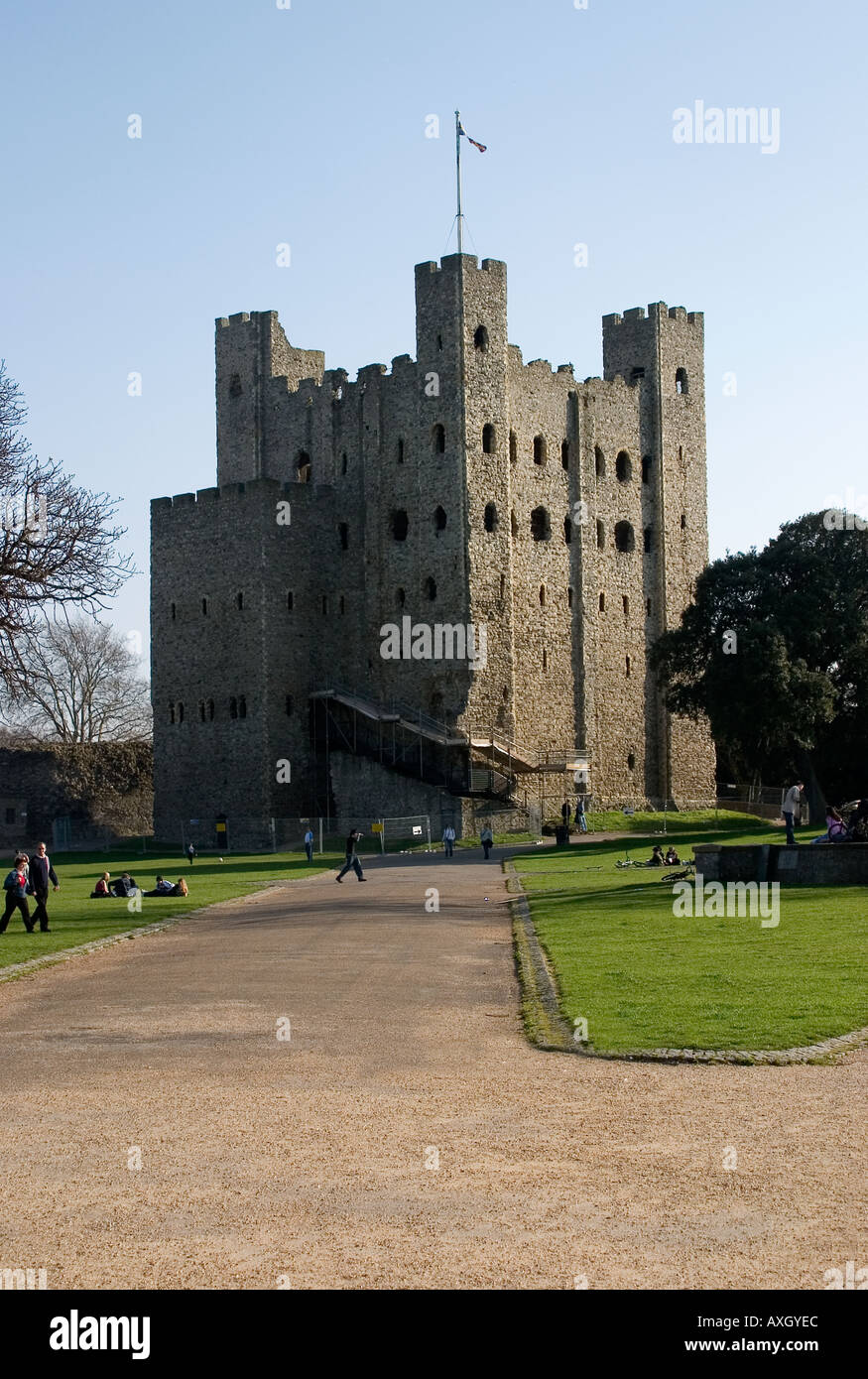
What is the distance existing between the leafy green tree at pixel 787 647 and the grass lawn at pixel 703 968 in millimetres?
24092

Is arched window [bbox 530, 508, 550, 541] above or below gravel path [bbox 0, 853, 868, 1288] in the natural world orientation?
above

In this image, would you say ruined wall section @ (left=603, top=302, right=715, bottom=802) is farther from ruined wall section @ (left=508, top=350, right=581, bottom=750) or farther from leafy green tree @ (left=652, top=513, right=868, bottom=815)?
leafy green tree @ (left=652, top=513, right=868, bottom=815)

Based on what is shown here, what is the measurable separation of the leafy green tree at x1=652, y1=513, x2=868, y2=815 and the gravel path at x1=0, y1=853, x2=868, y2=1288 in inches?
1453

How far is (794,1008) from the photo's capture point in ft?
41.1

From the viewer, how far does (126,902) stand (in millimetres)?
29250

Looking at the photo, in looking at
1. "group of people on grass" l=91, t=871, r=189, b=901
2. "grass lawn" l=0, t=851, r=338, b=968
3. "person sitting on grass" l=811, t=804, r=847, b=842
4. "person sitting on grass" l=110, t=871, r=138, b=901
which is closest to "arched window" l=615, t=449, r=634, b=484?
A: "grass lawn" l=0, t=851, r=338, b=968

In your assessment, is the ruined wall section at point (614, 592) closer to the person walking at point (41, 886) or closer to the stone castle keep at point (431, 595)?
the stone castle keep at point (431, 595)

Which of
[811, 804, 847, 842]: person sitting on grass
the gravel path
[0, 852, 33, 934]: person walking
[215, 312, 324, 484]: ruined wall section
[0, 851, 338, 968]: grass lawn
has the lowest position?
[0, 851, 338, 968]: grass lawn

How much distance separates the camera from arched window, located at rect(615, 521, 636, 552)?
6525cm

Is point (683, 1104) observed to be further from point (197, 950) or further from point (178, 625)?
point (178, 625)

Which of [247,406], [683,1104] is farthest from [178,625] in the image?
[683,1104]

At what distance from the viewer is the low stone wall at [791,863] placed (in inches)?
1005

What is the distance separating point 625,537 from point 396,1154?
58397 mm

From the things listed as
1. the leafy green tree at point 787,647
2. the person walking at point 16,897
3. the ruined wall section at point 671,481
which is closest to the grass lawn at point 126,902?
the person walking at point 16,897
